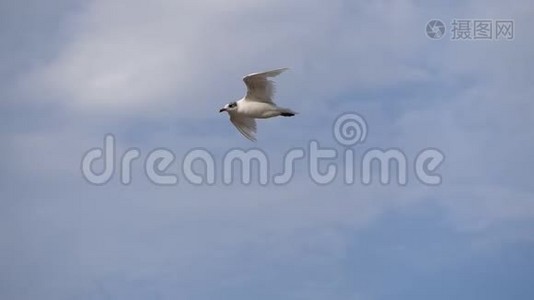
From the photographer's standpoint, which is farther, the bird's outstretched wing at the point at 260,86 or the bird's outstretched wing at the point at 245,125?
the bird's outstretched wing at the point at 245,125

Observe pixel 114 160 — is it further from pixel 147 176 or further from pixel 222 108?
pixel 222 108

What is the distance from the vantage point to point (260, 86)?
18.6 feet

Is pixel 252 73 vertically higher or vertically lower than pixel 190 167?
higher

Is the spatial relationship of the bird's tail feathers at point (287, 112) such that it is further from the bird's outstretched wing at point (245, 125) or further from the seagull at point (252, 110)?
the bird's outstretched wing at point (245, 125)

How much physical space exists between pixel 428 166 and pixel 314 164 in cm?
52

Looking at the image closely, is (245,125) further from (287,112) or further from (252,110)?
(287,112)

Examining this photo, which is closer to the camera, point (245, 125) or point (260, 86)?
point (260, 86)

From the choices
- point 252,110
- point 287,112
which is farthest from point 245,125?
point 287,112

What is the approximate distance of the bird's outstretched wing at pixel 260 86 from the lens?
5617mm

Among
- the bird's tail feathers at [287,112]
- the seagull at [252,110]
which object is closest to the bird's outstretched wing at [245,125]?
the seagull at [252,110]

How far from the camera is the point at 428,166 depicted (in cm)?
573

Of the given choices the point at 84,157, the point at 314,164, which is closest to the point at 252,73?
the point at 314,164

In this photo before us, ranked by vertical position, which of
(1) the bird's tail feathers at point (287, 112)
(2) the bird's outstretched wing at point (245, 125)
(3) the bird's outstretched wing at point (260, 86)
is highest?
(3) the bird's outstretched wing at point (260, 86)

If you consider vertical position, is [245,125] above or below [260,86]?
below
